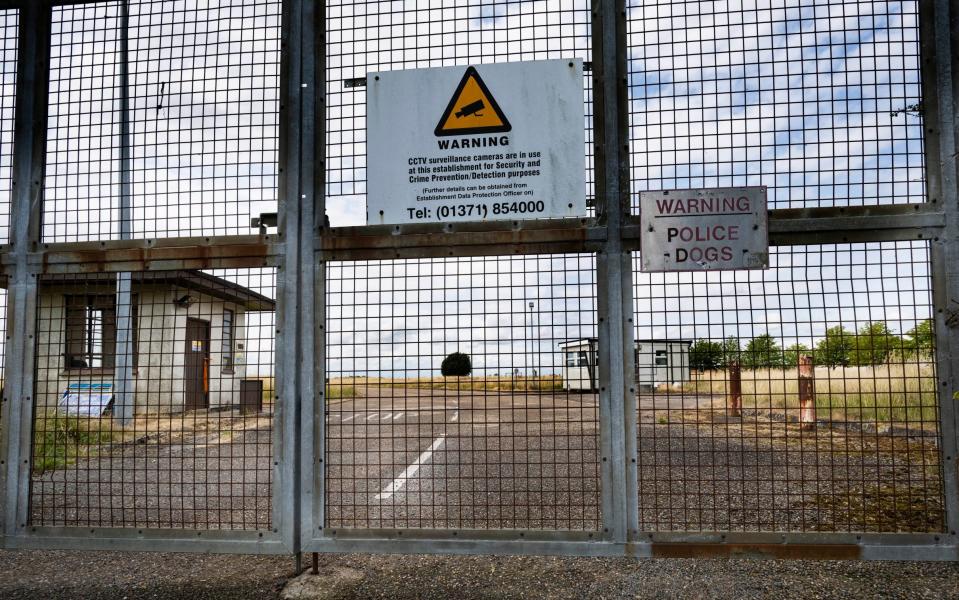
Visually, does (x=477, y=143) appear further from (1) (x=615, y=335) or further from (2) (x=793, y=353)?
(2) (x=793, y=353)

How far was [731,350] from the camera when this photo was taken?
382cm

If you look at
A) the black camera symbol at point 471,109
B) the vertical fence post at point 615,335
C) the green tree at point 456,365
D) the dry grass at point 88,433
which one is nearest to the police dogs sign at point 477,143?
the black camera symbol at point 471,109

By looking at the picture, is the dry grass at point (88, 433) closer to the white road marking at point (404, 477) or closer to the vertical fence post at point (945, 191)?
the white road marking at point (404, 477)

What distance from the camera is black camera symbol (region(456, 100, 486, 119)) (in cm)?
384

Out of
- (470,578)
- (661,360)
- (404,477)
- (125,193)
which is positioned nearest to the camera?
(470,578)

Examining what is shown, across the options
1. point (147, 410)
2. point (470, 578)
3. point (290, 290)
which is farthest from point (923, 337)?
point (147, 410)

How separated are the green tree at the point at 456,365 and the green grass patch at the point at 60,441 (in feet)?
6.55

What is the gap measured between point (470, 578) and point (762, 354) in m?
2.35

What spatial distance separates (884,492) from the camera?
6609mm

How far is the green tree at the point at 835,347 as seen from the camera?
3.77 metres

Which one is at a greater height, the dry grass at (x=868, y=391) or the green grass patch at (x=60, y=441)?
the dry grass at (x=868, y=391)

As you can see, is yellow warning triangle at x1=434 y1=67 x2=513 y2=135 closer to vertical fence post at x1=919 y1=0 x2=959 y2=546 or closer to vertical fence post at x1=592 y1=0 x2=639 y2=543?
vertical fence post at x1=592 y1=0 x2=639 y2=543

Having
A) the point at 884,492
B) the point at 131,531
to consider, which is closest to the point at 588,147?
the point at 131,531

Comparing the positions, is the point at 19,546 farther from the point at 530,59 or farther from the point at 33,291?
the point at 530,59
